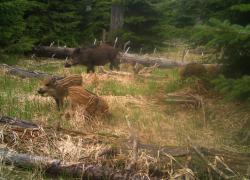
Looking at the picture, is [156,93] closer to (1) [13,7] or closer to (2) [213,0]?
(2) [213,0]

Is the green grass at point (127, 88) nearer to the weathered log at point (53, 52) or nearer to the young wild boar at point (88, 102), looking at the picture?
the young wild boar at point (88, 102)

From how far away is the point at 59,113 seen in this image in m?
8.52

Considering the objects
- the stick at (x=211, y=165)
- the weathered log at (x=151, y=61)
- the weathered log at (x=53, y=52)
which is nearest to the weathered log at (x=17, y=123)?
the stick at (x=211, y=165)

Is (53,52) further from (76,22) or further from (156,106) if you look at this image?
(156,106)

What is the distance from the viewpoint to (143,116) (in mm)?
8867

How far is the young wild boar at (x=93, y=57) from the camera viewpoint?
14.3 metres

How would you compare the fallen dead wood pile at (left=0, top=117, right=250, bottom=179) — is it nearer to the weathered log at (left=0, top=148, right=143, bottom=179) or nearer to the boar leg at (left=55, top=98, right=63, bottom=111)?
the weathered log at (left=0, top=148, right=143, bottom=179)

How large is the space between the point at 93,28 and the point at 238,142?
14.9 m

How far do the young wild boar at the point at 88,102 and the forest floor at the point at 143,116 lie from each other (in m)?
0.22

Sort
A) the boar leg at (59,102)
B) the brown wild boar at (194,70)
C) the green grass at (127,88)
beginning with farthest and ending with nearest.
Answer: the brown wild boar at (194,70), the green grass at (127,88), the boar leg at (59,102)

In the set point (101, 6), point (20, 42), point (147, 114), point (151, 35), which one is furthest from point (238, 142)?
point (101, 6)

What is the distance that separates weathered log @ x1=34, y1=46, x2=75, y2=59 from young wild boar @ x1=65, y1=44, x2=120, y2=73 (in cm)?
371

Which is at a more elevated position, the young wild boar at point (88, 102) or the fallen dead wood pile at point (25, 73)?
the fallen dead wood pile at point (25, 73)

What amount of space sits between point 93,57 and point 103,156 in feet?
27.3
